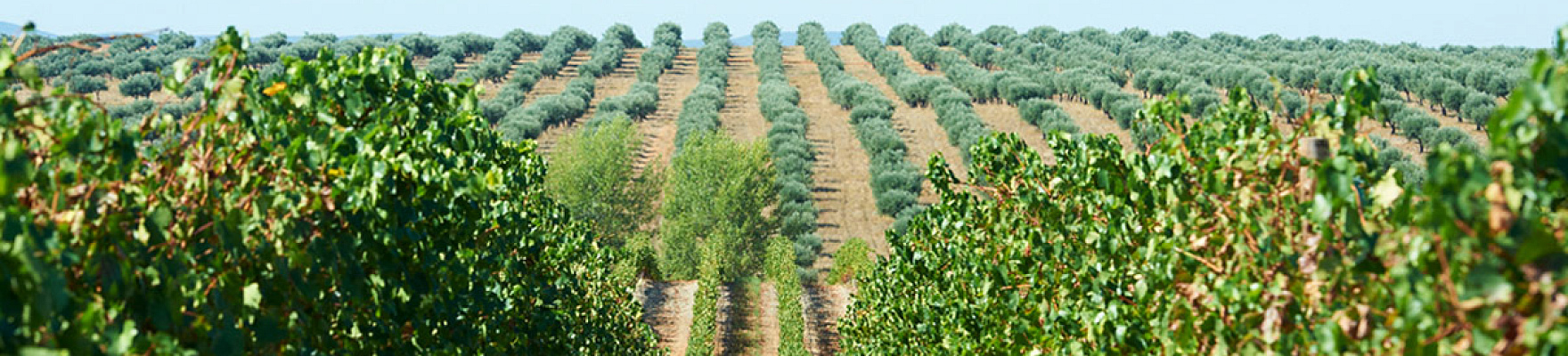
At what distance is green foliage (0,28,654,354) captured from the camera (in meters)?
3.29

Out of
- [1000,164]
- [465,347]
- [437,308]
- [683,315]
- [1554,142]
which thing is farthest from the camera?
[683,315]

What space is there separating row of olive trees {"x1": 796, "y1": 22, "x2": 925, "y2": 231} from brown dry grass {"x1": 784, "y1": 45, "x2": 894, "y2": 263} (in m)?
0.62

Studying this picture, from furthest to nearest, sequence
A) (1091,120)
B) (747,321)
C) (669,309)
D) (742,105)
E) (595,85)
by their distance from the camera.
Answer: (595,85) < (742,105) < (1091,120) < (669,309) < (747,321)

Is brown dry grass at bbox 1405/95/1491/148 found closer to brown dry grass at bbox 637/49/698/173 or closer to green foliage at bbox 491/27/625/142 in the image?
brown dry grass at bbox 637/49/698/173

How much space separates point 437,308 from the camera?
6.68 metres

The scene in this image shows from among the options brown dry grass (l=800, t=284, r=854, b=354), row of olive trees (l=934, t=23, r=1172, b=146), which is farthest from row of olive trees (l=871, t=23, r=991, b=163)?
brown dry grass (l=800, t=284, r=854, b=354)

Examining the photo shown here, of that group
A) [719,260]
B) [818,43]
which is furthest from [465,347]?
[818,43]

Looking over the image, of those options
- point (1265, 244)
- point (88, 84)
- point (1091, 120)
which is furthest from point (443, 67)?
point (1265, 244)

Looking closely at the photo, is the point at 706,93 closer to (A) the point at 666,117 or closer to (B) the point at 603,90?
(A) the point at 666,117

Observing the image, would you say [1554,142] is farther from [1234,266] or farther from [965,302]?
[965,302]

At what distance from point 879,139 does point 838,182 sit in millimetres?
4634

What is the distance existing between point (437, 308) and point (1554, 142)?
5620 mm

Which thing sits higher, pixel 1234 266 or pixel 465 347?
pixel 1234 266

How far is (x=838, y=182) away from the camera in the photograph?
5653 centimetres
